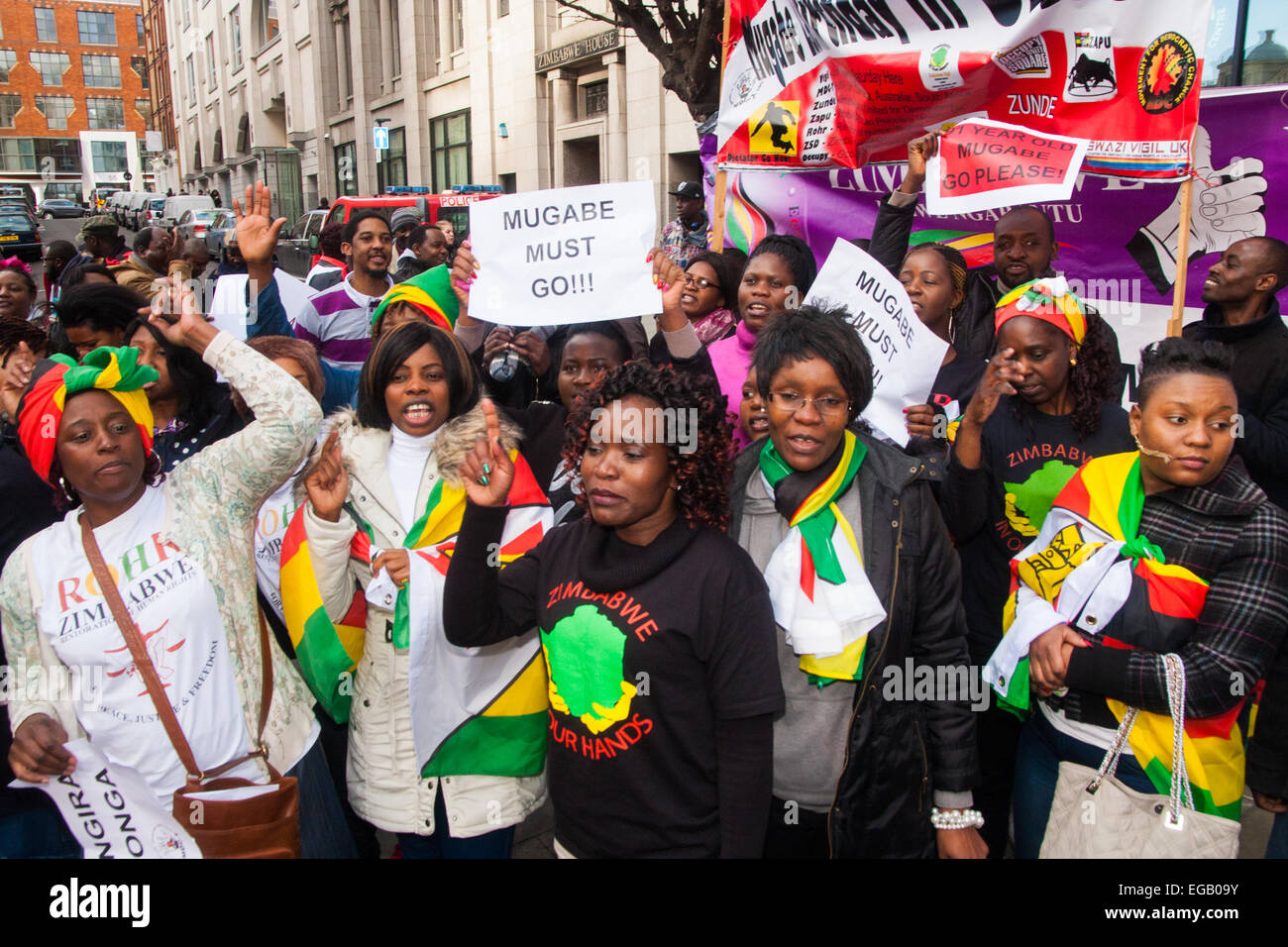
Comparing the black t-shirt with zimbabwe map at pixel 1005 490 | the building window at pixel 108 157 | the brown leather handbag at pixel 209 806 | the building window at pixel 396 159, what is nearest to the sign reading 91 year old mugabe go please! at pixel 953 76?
the black t-shirt with zimbabwe map at pixel 1005 490

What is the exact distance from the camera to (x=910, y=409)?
296cm

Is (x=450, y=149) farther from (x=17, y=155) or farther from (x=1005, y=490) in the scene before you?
(x=17, y=155)

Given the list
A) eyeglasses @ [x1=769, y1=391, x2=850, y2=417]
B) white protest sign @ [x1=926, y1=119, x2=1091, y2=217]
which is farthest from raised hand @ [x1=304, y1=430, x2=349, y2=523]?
white protest sign @ [x1=926, y1=119, x2=1091, y2=217]

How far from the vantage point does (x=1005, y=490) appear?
2.88m

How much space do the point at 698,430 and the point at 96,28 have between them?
3620 inches

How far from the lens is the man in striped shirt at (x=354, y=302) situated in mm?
4914

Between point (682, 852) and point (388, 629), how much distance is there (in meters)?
1.08

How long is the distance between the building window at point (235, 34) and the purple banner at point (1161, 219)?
52842 mm

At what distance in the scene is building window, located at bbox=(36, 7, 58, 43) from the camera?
68.1m

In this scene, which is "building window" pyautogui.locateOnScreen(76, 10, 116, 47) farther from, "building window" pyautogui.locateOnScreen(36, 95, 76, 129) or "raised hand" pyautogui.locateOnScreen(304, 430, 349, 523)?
"raised hand" pyautogui.locateOnScreen(304, 430, 349, 523)

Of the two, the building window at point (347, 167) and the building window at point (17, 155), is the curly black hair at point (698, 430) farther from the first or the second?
the building window at point (17, 155)

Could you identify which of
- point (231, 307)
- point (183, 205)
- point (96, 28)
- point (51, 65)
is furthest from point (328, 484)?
point (96, 28)

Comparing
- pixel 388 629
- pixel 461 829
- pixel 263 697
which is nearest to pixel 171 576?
pixel 263 697
